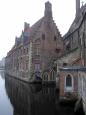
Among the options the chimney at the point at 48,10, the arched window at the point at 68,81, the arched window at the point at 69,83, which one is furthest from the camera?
the chimney at the point at 48,10

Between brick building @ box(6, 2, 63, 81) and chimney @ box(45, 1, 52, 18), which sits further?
chimney @ box(45, 1, 52, 18)

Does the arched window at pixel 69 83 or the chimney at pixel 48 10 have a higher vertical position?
the chimney at pixel 48 10

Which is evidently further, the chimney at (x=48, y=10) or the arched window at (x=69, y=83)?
the chimney at (x=48, y=10)

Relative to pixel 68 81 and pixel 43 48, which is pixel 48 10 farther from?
pixel 68 81

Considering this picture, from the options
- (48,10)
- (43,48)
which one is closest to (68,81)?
(43,48)

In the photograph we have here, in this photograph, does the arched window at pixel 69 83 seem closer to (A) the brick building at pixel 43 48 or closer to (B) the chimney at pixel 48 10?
(A) the brick building at pixel 43 48

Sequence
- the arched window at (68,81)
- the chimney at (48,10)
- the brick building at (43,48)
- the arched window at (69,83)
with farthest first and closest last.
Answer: the chimney at (48,10)
the brick building at (43,48)
the arched window at (68,81)
the arched window at (69,83)

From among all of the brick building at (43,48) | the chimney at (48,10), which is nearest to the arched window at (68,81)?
the brick building at (43,48)

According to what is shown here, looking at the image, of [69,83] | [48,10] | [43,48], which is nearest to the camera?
[69,83]

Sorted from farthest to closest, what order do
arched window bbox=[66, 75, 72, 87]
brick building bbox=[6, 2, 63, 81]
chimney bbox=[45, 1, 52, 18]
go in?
chimney bbox=[45, 1, 52, 18] < brick building bbox=[6, 2, 63, 81] < arched window bbox=[66, 75, 72, 87]

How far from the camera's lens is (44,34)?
39.8m

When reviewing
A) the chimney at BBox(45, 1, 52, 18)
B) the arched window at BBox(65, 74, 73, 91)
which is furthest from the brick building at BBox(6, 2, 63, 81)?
the arched window at BBox(65, 74, 73, 91)

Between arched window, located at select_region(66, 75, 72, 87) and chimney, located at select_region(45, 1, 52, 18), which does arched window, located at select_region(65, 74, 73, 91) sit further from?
chimney, located at select_region(45, 1, 52, 18)

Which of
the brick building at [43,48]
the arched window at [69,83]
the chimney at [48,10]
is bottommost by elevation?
the arched window at [69,83]
